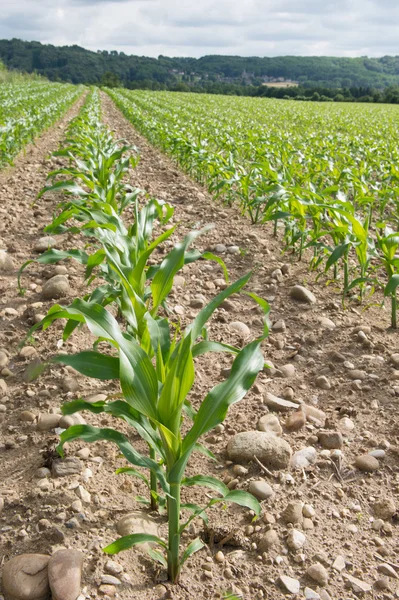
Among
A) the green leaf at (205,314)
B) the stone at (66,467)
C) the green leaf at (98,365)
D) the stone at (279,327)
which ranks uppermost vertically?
the green leaf at (205,314)

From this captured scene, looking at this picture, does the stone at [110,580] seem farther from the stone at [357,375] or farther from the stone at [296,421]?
the stone at [357,375]

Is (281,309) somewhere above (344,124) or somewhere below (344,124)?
below

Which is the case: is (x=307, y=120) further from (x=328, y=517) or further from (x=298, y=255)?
(x=328, y=517)

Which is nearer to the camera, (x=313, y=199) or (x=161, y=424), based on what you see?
(x=161, y=424)

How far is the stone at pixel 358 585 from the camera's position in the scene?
1.74 meters

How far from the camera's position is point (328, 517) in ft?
6.75

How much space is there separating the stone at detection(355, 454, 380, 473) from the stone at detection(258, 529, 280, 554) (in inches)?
23.7

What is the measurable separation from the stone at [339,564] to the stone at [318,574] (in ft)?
0.18

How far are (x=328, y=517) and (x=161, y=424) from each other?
94 cm

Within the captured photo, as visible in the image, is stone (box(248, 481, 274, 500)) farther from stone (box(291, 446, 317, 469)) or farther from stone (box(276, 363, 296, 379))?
stone (box(276, 363, 296, 379))

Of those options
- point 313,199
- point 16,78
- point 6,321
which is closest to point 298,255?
point 313,199

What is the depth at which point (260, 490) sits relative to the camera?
2.12 metres

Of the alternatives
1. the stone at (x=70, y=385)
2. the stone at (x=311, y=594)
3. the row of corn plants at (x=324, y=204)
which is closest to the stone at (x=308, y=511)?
the stone at (x=311, y=594)

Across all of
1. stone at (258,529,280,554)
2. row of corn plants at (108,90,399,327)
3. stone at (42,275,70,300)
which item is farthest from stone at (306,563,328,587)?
stone at (42,275,70,300)
